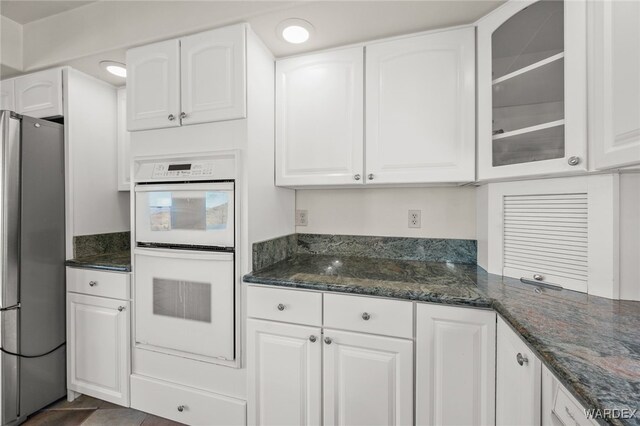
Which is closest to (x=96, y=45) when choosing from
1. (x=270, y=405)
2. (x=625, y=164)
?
(x=270, y=405)

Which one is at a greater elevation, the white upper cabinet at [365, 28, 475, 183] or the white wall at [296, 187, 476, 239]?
the white upper cabinet at [365, 28, 475, 183]

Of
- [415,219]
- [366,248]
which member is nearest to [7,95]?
[366,248]

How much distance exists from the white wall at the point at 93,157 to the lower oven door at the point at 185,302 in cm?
67

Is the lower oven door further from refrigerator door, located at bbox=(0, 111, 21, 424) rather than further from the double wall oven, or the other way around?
refrigerator door, located at bbox=(0, 111, 21, 424)

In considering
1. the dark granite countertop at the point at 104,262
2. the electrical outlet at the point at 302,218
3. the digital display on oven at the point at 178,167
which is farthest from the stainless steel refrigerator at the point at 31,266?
the electrical outlet at the point at 302,218

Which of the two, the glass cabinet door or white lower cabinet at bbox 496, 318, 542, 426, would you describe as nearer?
white lower cabinet at bbox 496, 318, 542, 426

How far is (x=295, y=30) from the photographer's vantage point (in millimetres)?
1526

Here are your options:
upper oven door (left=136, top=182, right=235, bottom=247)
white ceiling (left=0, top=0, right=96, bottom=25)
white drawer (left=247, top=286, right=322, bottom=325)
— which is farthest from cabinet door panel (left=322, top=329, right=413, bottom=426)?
white ceiling (left=0, top=0, right=96, bottom=25)

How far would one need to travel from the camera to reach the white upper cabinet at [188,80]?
148 cm

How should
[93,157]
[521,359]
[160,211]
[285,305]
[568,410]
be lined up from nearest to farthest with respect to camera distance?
[568,410], [521,359], [285,305], [160,211], [93,157]

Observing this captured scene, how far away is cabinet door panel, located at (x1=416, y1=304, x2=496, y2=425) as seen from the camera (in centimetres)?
114

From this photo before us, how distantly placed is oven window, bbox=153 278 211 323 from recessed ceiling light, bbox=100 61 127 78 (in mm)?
1435

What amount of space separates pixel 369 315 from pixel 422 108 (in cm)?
110

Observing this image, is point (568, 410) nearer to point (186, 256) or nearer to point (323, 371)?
point (323, 371)
